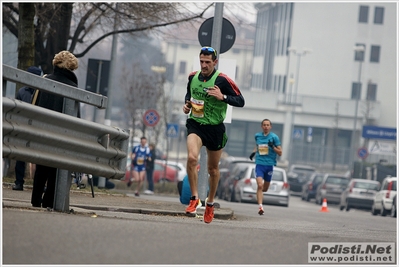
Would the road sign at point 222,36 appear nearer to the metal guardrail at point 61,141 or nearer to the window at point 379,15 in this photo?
the metal guardrail at point 61,141

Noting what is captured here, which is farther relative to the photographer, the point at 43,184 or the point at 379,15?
the point at 379,15

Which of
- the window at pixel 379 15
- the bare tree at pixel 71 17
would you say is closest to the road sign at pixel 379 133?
the bare tree at pixel 71 17

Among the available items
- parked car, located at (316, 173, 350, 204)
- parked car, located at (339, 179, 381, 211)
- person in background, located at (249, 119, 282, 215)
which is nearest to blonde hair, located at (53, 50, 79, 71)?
person in background, located at (249, 119, 282, 215)

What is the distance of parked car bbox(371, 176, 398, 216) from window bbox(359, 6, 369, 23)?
49240 millimetres

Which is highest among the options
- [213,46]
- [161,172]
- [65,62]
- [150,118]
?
[213,46]

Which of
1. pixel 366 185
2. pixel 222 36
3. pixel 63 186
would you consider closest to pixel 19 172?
pixel 222 36

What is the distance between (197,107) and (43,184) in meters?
1.82

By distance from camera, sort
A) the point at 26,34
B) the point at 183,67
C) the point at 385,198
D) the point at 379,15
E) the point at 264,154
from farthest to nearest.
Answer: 1. the point at 183,67
2. the point at 379,15
3. the point at 385,198
4. the point at 26,34
5. the point at 264,154

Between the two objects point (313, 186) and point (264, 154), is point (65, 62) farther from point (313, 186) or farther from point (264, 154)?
point (313, 186)

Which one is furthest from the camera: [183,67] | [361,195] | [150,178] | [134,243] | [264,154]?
[183,67]

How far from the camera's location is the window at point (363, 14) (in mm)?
81562

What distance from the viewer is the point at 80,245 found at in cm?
709

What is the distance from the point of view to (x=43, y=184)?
10.9m

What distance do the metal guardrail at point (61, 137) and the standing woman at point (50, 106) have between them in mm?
434
